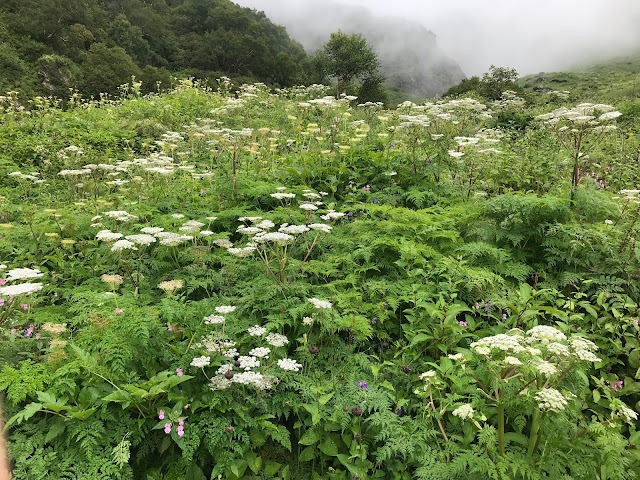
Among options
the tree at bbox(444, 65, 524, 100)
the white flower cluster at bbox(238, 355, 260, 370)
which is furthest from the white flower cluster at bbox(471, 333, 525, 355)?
the tree at bbox(444, 65, 524, 100)

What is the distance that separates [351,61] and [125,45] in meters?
36.7

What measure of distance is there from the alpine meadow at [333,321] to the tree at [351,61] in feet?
128

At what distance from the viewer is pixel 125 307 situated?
2836 millimetres

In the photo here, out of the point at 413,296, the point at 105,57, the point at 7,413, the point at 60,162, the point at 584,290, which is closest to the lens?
the point at 7,413

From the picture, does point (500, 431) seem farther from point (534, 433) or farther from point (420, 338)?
point (420, 338)

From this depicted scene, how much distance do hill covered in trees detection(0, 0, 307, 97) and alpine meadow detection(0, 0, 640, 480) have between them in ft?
120

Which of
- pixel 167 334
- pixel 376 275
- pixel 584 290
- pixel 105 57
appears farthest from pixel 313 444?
pixel 105 57

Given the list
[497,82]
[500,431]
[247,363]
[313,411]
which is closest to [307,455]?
[313,411]

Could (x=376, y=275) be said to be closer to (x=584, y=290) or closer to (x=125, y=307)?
(x=584, y=290)

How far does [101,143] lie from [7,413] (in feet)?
28.5

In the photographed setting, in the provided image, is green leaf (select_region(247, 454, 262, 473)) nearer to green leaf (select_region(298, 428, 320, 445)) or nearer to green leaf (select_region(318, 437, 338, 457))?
green leaf (select_region(298, 428, 320, 445))

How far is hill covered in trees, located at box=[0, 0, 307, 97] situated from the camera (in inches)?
1388

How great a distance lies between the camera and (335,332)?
11.4 feet

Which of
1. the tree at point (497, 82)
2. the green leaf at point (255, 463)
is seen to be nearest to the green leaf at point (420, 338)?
the green leaf at point (255, 463)
